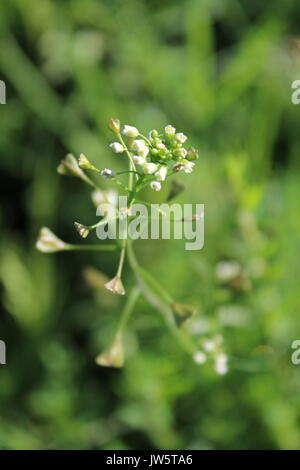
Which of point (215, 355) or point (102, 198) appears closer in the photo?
point (102, 198)

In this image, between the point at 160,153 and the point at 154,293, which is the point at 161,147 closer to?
the point at 160,153

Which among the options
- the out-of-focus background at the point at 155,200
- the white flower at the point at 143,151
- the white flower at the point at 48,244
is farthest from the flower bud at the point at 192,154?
the out-of-focus background at the point at 155,200

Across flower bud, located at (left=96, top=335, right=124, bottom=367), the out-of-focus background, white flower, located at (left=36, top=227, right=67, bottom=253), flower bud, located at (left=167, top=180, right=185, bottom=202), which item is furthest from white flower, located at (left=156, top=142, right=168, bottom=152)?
the out-of-focus background

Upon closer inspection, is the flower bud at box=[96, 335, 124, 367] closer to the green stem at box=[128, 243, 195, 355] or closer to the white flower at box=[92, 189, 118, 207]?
the green stem at box=[128, 243, 195, 355]

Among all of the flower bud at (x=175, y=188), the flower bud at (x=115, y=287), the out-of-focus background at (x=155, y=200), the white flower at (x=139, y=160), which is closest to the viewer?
the white flower at (x=139, y=160)

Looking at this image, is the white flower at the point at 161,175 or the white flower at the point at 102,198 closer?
the white flower at the point at 161,175

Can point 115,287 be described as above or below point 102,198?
below

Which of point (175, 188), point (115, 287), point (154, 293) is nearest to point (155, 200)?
point (154, 293)

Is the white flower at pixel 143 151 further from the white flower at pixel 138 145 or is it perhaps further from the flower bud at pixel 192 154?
the flower bud at pixel 192 154

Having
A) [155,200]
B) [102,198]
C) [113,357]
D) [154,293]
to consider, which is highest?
[155,200]

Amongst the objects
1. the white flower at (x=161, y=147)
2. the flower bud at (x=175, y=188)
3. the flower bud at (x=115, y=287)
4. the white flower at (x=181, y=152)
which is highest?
the flower bud at (x=175, y=188)
